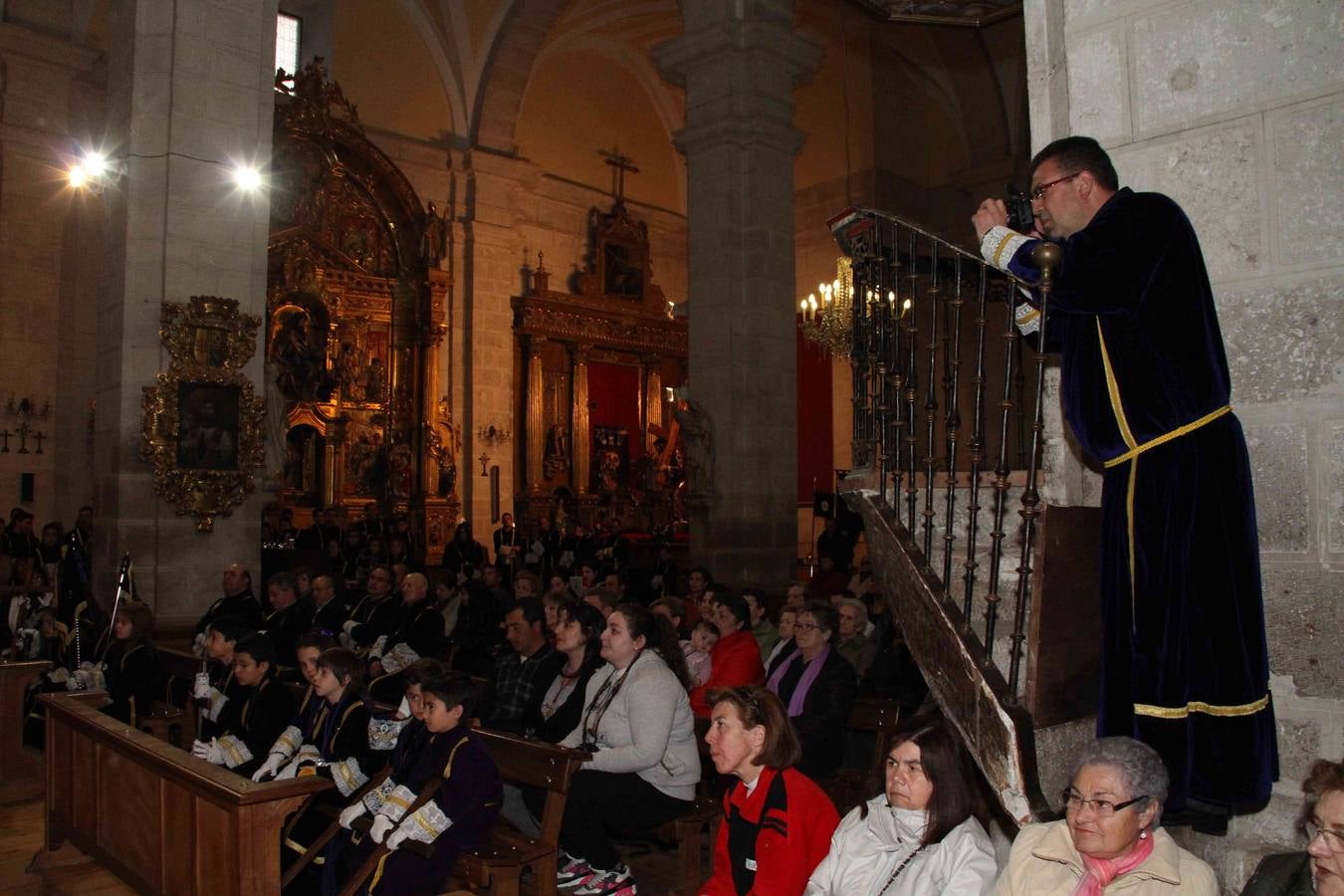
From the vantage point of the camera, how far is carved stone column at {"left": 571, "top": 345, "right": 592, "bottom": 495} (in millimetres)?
21703

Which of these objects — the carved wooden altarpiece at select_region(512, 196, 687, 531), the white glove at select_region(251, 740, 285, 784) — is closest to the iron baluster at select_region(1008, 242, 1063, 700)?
the white glove at select_region(251, 740, 285, 784)

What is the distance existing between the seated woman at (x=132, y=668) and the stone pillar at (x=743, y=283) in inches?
216

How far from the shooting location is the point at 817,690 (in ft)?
17.5

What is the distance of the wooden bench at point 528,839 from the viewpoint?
4.32 metres

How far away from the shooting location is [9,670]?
7.38 m

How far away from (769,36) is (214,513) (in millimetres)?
7353

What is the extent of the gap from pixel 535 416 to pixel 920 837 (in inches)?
723

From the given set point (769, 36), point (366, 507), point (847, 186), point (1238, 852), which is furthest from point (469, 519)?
point (1238, 852)

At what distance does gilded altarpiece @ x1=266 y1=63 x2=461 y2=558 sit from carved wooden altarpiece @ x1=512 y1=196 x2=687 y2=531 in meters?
1.95

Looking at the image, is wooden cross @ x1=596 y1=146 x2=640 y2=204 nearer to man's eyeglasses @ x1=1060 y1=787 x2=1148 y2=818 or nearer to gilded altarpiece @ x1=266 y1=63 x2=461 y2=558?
gilded altarpiece @ x1=266 y1=63 x2=461 y2=558

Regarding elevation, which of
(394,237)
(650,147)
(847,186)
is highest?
(650,147)

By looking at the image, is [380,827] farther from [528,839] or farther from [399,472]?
[399,472]

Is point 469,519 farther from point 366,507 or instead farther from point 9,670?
point 9,670

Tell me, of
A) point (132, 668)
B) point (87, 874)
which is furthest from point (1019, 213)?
point (132, 668)
